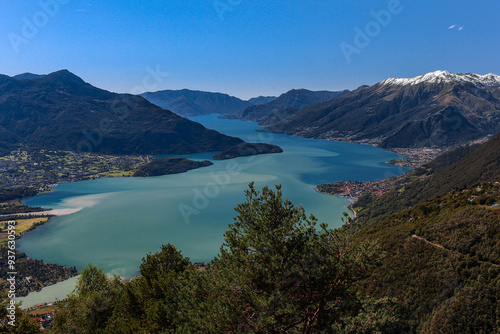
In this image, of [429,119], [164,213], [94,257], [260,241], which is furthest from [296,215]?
[429,119]

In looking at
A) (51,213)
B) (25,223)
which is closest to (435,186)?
(51,213)

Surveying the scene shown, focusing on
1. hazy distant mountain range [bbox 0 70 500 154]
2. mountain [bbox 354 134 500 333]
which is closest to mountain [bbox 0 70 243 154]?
hazy distant mountain range [bbox 0 70 500 154]

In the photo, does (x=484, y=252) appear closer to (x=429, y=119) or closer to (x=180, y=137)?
(x=180, y=137)

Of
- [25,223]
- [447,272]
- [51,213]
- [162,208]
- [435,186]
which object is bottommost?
[25,223]

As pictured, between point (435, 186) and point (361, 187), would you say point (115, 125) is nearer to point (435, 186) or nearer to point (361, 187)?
point (361, 187)

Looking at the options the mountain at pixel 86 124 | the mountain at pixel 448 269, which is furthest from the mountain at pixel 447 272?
the mountain at pixel 86 124

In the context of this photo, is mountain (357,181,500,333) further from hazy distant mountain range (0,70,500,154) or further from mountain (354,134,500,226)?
hazy distant mountain range (0,70,500,154)
